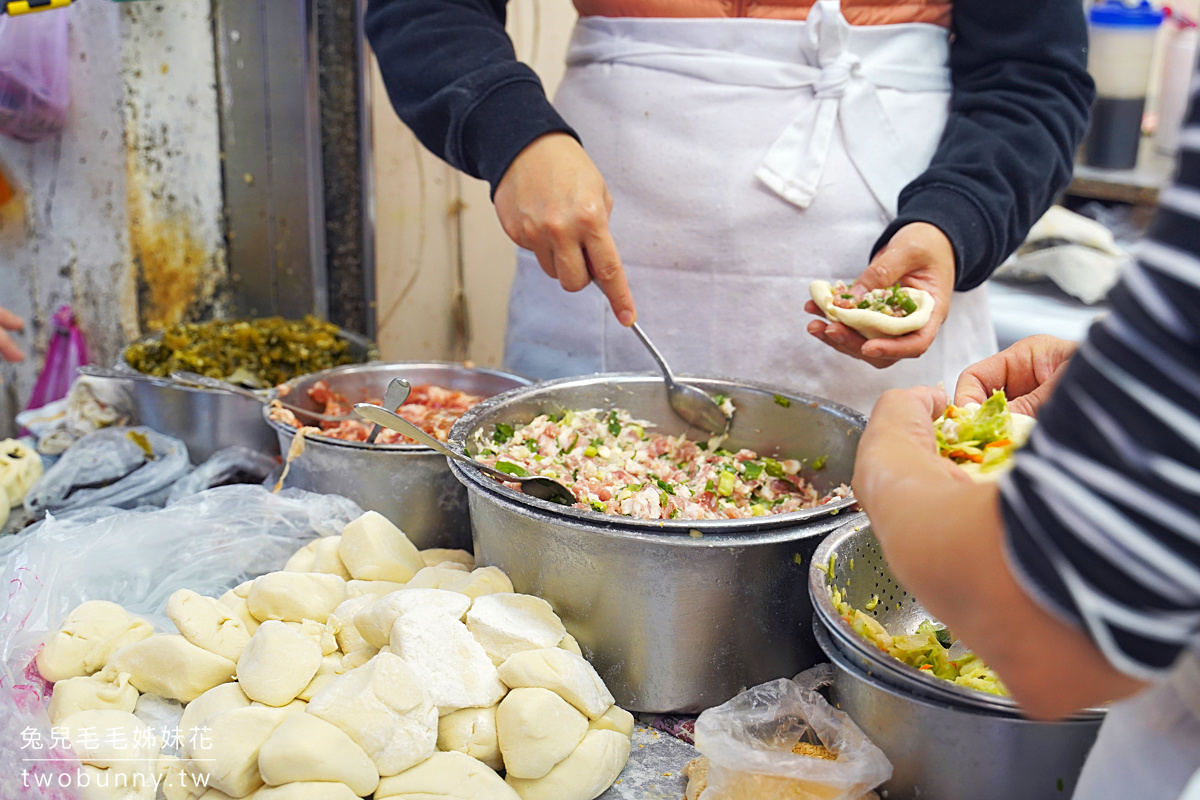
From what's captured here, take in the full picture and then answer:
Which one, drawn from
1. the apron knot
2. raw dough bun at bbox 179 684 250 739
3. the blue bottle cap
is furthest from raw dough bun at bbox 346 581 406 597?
the blue bottle cap

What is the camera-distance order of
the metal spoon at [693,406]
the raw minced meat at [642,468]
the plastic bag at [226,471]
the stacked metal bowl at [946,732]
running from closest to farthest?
the stacked metal bowl at [946,732] < the raw minced meat at [642,468] < the metal spoon at [693,406] < the plastic bag at [226,471]

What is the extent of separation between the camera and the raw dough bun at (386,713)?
3.68 feet

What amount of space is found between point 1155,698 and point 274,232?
3270 mm

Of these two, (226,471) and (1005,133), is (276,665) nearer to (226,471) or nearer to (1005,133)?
(226,471)

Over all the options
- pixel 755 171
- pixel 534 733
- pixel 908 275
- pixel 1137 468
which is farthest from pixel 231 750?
pixel 755 171

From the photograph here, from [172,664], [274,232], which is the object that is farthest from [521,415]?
[274,232]

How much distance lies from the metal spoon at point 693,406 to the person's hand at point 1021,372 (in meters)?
0.56

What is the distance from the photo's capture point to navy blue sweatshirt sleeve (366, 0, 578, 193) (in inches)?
76.1

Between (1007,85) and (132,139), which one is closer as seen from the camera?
(1007,85)

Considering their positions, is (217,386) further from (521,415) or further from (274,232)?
(274,232)

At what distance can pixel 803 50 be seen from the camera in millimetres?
2156

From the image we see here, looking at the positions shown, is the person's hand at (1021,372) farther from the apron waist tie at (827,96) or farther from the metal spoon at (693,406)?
the apron waist tie at (827,96)

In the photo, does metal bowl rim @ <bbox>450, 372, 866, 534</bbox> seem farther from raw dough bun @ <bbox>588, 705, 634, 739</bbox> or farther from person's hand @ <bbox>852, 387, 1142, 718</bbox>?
person's hand @ <bbox>852, 387, 1142, 718</bbox>

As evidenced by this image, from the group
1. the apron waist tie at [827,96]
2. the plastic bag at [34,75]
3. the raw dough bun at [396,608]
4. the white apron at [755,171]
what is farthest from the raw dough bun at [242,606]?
the plastic bag at [34,75]
